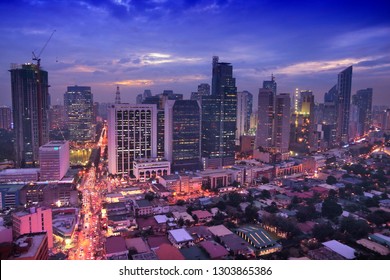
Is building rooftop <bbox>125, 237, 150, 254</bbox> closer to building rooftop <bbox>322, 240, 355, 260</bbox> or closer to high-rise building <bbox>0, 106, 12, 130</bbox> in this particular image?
building rooftop <bbox>322, 240, 355, 260</bbox>

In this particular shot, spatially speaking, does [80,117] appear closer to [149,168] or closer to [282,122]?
[149,168]

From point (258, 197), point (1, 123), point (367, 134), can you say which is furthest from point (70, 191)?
point (367, 134)

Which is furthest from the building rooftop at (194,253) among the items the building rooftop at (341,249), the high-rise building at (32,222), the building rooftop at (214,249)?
the high-rise building at (32,222)

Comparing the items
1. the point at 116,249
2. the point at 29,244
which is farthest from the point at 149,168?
the point at 29,244

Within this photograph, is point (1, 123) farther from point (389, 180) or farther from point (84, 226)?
point (389, 180)

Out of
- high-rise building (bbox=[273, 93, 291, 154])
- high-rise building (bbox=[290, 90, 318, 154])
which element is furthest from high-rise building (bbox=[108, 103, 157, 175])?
high-rise building (bbox=[290, 90, 318, 154])

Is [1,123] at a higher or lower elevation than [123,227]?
higher

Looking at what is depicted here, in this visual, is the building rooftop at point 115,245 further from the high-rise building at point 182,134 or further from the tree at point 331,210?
the high-rise building at point 182,134
